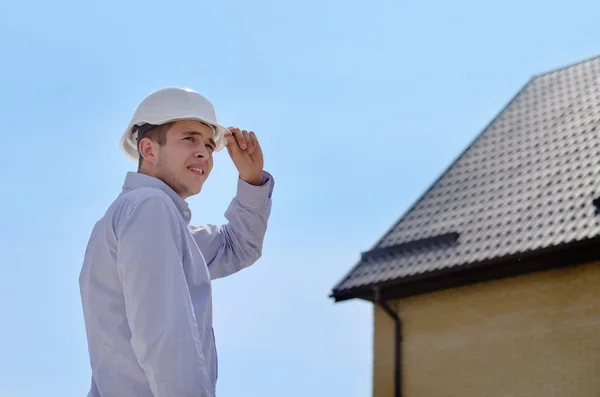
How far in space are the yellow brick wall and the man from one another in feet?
36.2

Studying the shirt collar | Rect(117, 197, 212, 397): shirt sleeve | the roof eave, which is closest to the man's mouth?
the shirt collar

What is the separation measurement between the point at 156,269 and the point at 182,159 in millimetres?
570

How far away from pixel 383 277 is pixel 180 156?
1290 cm

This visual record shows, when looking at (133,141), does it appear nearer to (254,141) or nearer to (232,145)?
(232,145)

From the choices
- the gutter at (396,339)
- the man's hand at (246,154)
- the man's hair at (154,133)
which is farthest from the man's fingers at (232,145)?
the gutter at (396,339)

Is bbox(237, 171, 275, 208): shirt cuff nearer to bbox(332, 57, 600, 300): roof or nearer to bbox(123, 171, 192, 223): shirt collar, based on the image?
bbox(123, 171, 192, 223): shirt collar

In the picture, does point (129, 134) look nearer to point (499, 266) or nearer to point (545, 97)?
point (499, 266)

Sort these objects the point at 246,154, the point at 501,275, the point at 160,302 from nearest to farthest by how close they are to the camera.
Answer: the point at 160,302 → the point at 246,154 → the point at 501,275

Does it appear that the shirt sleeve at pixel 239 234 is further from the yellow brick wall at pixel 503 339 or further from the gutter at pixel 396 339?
the gutter at pixel 396 339

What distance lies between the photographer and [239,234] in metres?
4.44

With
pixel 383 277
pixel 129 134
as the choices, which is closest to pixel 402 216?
pixel 383 277

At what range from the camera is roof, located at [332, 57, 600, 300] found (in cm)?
1512

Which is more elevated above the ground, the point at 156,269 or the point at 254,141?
the point at 254,141

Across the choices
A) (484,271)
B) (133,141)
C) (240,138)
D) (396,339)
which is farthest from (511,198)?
(133,141)
